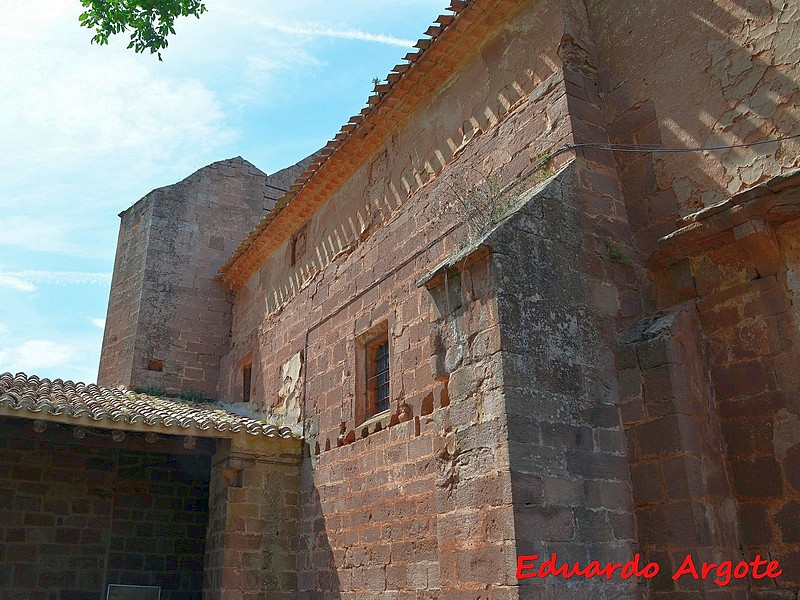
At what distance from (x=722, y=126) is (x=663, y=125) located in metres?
0.51

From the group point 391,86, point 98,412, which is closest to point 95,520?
point 98,412

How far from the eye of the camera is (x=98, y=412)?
7336mm

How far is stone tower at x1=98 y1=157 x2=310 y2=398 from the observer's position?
470 inches

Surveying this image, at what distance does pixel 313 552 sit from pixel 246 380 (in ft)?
13.5

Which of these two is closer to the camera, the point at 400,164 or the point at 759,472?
the point at 759,472

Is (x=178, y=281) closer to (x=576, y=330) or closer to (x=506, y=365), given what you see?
(x=576, y=330)

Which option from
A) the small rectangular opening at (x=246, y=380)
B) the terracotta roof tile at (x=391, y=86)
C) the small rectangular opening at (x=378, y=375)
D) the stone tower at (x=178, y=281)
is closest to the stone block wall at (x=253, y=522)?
the small rectangular opening at (x=378, y=375)

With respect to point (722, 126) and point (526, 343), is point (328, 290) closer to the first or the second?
point (526, 343)

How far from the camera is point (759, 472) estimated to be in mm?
4574

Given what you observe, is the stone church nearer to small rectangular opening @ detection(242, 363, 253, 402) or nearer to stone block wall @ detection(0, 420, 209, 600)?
stone block wall @ detection(0, 420, 209, 600)

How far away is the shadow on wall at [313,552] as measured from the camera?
719 centimetres

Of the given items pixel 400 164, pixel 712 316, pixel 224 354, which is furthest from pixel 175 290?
pixel 712 316

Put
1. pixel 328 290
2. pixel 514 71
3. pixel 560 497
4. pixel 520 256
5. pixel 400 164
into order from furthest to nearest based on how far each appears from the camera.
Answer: pixel 328 290
pixel 400 164
pixel 514 71
pixel 520 256
pixel 560 497

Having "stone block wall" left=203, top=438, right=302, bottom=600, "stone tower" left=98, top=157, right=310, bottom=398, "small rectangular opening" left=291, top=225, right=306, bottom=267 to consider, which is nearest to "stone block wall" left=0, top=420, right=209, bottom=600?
"stone block wall" left=203, top=438, right=302, bottom=600
